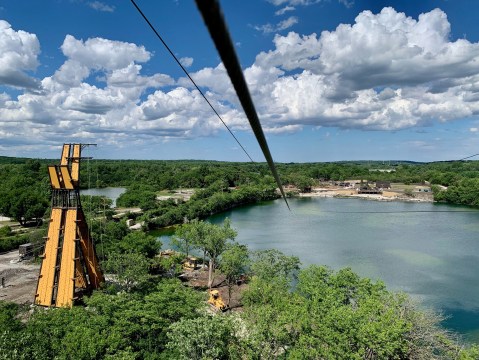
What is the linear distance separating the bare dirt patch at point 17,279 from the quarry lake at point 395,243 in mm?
13108

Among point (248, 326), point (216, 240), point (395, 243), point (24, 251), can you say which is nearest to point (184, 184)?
point (395, 243)

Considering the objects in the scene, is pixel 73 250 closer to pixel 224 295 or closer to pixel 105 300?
pixel 105 300

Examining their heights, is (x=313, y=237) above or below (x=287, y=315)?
below

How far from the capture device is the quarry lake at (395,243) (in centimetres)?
Answer: 1891

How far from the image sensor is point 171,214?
3834 centimetres

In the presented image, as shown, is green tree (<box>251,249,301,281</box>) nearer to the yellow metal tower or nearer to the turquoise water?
the yellow metal tower

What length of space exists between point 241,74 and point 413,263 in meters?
26.8

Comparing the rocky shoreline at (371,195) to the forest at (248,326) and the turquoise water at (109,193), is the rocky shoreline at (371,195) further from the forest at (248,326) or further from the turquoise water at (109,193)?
the forest at (248,326)

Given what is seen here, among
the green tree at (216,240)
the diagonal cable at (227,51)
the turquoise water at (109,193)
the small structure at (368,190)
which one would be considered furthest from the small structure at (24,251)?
the small structure at (368,190)

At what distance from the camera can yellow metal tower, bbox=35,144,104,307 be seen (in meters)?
14.3

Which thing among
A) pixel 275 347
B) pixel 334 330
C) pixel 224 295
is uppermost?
pixel 334 330

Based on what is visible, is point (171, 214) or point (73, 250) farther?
point (171, 214)

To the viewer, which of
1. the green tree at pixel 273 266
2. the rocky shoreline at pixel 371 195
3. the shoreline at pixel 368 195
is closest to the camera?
the green tree at pixel 273 266

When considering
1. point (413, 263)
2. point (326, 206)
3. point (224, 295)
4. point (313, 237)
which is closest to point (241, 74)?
point (224, 295)
